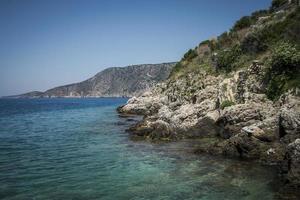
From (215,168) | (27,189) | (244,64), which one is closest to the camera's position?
(27,189)

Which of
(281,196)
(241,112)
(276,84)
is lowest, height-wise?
(281,196)

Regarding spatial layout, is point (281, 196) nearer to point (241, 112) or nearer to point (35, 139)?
point (241, 112)

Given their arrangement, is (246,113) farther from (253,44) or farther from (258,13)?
(258,13)

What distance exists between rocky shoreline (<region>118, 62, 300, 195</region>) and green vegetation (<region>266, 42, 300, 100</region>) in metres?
1.13

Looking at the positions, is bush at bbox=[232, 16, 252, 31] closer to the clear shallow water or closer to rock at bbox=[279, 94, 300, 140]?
the clear shallow water

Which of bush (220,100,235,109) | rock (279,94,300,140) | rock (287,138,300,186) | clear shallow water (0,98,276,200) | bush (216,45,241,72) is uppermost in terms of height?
bush (216,45,241,72)

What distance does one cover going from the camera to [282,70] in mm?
34750

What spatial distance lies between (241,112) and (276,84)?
5337 millimetres

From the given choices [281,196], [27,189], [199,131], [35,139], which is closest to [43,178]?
[27,189]

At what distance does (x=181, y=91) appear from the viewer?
57.1m

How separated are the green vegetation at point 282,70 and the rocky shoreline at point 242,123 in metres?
1.13

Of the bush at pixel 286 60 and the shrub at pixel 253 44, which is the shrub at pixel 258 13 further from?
the bush at pixel 286 60

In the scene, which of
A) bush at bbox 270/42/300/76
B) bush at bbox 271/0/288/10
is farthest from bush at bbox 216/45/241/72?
bush at bbox 271/0/288/10

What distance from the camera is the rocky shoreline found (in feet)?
78.0
